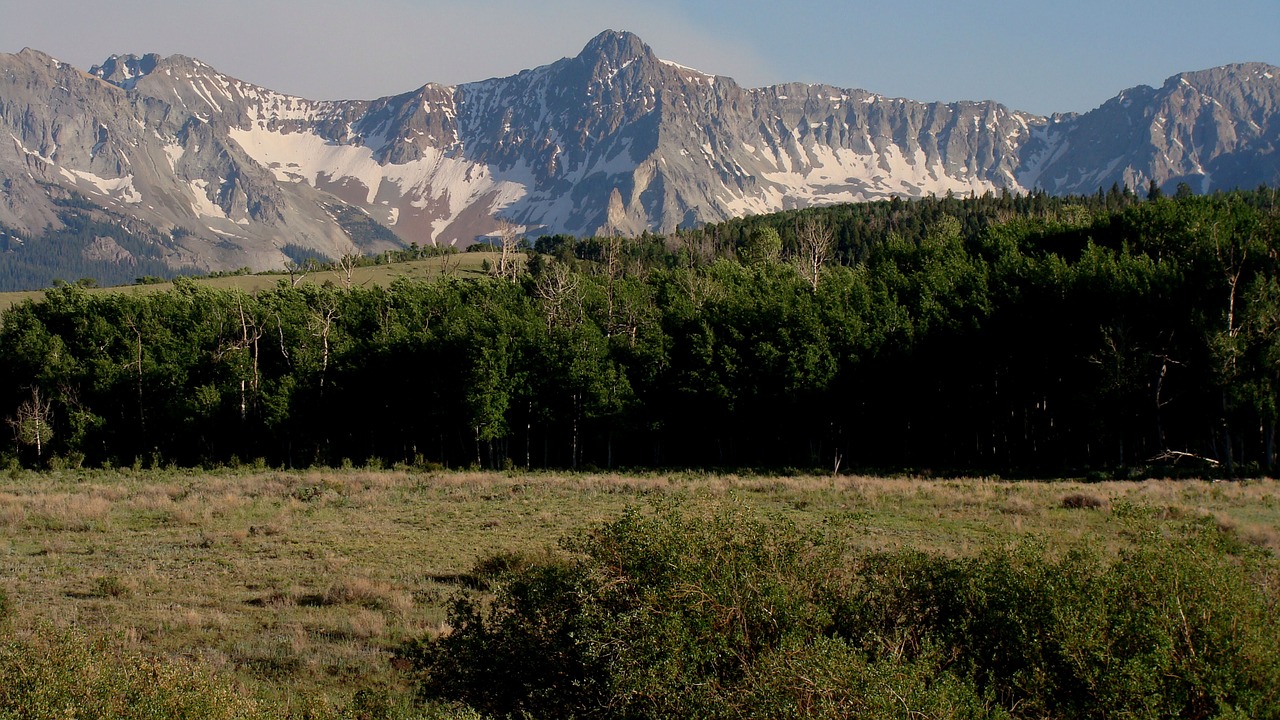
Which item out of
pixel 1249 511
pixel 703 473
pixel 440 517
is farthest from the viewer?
pixel 703 473

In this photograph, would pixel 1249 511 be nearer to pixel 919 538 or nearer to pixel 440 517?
pixel 919 538

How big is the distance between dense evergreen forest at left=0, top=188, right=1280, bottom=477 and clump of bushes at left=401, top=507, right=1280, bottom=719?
42.4m

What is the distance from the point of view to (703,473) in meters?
58.9

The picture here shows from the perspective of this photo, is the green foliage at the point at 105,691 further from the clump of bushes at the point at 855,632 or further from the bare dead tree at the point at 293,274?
the bare dead tree at the point at 293,274

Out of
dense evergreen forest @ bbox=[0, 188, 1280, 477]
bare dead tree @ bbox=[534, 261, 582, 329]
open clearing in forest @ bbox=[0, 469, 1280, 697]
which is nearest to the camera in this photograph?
open clearing in forest @ bbox=[0, 469, 1280, 697]

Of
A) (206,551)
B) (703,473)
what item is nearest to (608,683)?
(206,551)

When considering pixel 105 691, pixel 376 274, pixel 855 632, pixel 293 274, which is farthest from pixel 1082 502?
pixel 376 274

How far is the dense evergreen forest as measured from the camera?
56500 mm

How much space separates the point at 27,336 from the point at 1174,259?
80296 mm

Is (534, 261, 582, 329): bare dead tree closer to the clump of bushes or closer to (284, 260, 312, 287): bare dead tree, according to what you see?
(284, 260, 312, 287): bare dead tree

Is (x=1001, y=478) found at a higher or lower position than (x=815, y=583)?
lower

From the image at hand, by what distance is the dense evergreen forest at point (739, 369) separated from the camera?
185 feet

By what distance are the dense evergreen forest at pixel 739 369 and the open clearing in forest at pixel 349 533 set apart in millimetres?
10998

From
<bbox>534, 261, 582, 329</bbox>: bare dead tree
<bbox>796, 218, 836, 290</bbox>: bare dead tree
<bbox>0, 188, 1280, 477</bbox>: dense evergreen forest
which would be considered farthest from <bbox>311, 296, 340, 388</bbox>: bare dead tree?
<bbox>796, 218, 836, 290</bbox>: bare dead tree
